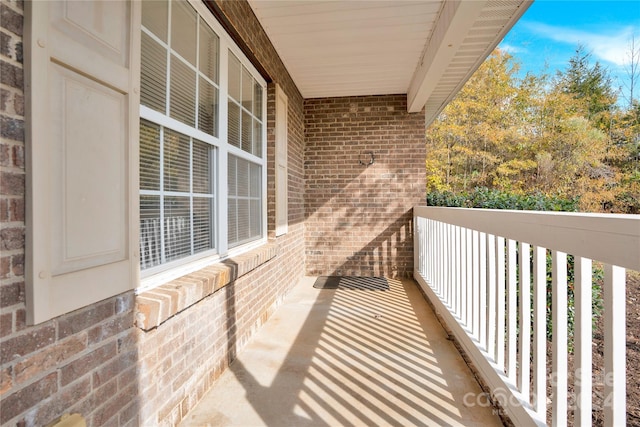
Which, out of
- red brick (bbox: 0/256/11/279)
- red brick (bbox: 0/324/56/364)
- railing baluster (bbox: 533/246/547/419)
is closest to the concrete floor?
railing baluster (bbox: 533/246/547/419)

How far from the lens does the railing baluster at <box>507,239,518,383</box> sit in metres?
1.76

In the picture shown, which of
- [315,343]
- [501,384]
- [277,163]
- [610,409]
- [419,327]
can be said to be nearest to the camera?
[610,409]

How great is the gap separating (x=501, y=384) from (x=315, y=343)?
4.59ft

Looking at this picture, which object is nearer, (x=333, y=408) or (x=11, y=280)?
(x=11, y=280)

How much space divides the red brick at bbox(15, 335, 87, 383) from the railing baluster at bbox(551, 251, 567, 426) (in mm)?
1841

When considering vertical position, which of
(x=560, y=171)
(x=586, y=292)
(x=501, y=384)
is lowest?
(x=501, y=384)

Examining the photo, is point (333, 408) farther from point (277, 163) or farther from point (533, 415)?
point (277, 163)

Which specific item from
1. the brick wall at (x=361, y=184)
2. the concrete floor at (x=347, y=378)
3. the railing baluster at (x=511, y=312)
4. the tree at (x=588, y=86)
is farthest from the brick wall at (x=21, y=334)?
the tree at (x=588, y=86)

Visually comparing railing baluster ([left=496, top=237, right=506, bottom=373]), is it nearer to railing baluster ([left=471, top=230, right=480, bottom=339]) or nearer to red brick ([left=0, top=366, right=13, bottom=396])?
railing baluster ([left=471, top=230, right=480, bottom=339])

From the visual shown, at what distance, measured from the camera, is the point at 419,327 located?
3.02m

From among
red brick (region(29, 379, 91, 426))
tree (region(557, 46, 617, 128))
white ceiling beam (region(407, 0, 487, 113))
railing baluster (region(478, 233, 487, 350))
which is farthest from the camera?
tree (region(557, 46, 617, 128))

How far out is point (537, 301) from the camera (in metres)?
1.51

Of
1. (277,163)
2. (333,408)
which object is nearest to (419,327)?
(333,408)

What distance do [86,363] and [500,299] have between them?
2128 mm
